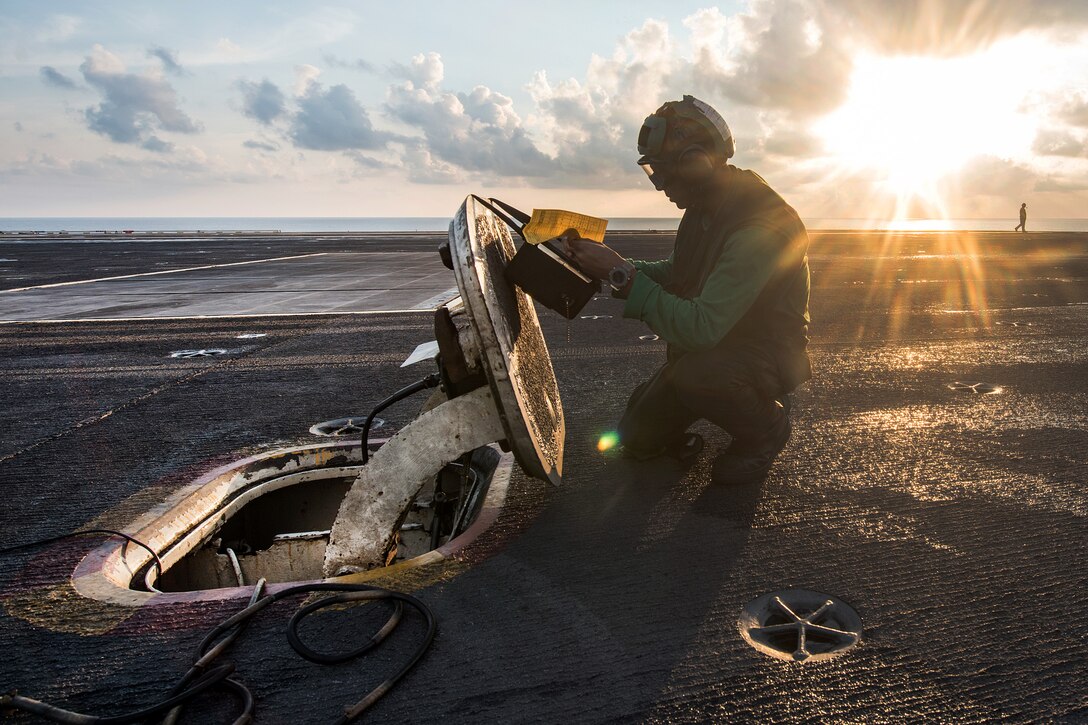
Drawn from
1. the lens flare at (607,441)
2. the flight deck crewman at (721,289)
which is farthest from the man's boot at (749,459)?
the lens flare at (607,441)

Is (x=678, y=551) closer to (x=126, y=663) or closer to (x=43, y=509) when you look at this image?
(x=126, y=663)

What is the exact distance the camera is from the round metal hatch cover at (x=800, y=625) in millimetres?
2191

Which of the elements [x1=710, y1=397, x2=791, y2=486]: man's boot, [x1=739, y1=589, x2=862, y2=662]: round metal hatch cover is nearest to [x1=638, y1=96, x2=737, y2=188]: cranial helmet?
[x1=710, y1=397, x2=791, y2=486]: man's boot

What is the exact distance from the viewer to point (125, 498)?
A: 139 inches

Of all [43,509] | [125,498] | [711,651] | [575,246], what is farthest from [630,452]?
[43,509]

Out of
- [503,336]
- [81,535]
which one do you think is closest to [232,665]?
[503,336]

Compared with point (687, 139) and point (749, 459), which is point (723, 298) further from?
point (749, 459)

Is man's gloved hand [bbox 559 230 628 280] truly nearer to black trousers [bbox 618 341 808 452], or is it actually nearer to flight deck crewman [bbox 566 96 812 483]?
flight deck crewman [bbox 566 96 812 483]

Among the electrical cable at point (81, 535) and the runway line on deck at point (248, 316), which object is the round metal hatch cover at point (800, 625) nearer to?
the electrical cable at point (81, 535)

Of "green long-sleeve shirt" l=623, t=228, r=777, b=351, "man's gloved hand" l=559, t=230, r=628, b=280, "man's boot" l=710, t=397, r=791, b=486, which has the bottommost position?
"man's boot" l=710, t=397, r=791, b=486

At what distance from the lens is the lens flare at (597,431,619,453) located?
415 cm

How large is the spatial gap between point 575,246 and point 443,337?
69 cm

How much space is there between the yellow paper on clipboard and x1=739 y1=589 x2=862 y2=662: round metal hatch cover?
155 cm

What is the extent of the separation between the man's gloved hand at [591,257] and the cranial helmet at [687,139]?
572 millimetres
